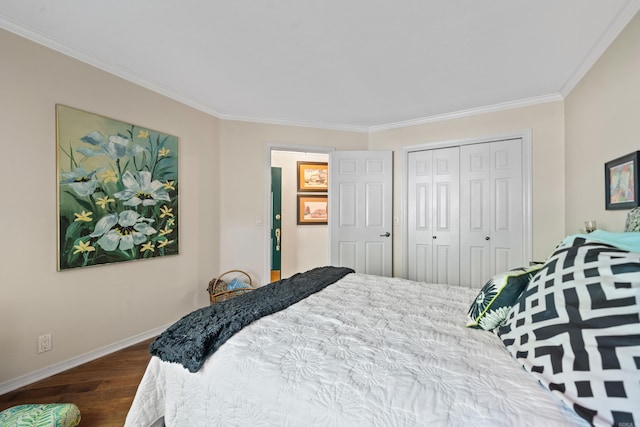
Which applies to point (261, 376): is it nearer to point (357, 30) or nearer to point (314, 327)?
point (314, 327)

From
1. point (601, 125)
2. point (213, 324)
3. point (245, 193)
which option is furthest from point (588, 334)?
point (245, 193)

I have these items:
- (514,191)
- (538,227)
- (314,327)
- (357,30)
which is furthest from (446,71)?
(314,327)

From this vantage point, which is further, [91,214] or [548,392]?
[91,214]

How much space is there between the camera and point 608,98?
1.99 m

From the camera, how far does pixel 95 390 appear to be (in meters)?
1.93

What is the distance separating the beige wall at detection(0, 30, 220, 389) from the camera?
6.20 feet

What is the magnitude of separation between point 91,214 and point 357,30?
246 cm

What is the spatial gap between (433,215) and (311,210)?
211 centimetres

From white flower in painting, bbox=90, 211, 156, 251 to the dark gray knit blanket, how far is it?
1.43 m

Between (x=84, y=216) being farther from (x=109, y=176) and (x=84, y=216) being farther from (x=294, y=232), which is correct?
(x=294, y=232)

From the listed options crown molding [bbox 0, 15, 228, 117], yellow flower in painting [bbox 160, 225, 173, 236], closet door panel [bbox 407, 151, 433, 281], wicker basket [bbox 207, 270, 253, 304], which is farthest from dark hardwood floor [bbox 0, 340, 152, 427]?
closet door panel [bbox 407, 151, 433, 281]

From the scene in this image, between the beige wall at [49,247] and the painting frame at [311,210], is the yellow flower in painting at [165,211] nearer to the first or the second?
the beige wall at [49,247]

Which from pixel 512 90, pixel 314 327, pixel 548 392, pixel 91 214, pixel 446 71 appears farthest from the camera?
pixel 512 90

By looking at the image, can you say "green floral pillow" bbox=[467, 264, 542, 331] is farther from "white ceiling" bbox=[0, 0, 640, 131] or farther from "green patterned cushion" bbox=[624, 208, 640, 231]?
"white ceiling" bbox=[0, 0, 640, 131]
